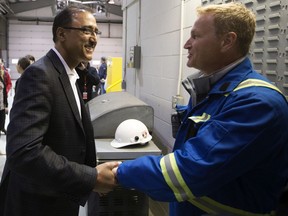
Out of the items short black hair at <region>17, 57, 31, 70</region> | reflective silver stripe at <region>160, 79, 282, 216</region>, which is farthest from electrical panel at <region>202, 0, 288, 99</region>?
short black hair at <region>17, 57, 31, 70</region>

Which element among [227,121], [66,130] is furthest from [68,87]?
[227,121]

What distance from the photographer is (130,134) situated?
8.03 feet

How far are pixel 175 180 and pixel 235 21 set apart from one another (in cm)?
71

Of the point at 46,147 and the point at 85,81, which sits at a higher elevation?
the point at 85,81

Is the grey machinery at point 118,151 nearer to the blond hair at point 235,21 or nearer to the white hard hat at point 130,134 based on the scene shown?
the white hard hat at point 130,134

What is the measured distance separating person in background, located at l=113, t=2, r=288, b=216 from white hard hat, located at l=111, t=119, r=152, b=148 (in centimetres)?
101

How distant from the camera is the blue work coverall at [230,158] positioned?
1.07 m

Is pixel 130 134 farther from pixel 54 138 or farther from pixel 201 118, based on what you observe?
pixel 201 118

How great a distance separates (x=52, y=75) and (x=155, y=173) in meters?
0.65

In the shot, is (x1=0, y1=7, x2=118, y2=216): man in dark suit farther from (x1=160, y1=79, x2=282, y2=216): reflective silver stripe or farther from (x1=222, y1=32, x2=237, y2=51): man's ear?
(x1=222, y1=32, x2=237, y2=51): man's ear

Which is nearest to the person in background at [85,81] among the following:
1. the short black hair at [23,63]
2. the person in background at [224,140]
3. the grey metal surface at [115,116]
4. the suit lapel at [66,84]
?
the short black hair at [23,63]

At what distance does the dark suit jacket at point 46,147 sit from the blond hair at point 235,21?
75 cm

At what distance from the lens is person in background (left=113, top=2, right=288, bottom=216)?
42.4 inches

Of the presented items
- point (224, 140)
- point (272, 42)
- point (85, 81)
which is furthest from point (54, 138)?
point (85, 81)
